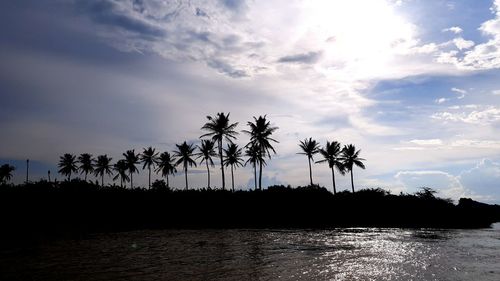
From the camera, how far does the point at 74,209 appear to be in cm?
3061

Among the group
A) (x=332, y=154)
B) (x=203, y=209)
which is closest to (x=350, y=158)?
(x=332, y=154)

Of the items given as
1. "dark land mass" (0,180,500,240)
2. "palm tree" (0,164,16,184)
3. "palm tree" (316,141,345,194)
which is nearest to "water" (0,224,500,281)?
"dark land mass" (0,180,500,240)

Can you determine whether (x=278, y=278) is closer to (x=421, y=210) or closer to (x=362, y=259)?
(x=362, y=259)

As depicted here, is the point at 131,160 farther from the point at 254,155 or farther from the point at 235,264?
the point at 235,264

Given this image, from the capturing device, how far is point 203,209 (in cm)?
3644

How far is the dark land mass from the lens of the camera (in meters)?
28.4

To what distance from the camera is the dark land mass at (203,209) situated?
28391 millimetres

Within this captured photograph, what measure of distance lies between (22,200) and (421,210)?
152 feet

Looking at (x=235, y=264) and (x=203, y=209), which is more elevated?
(x=203, y=209)

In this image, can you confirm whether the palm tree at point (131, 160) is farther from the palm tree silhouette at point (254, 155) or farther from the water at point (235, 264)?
the water at point (235, 264)

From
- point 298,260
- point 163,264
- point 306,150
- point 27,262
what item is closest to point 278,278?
point 298,260

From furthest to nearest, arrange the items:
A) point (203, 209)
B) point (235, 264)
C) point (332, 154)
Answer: point (332, 154) < point (203, 209) < point (235, 264)

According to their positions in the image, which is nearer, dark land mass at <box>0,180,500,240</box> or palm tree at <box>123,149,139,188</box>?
dark land mass at <box>0,180,500,240</box>

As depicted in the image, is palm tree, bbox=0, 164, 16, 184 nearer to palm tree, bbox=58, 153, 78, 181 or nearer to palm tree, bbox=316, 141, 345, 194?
palm tree, bbox=58, 153, 78, 181
